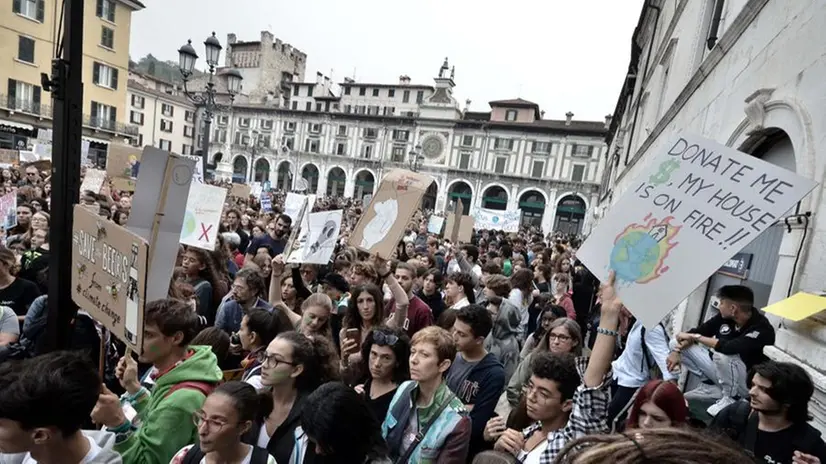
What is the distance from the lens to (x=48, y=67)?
97.7 feet

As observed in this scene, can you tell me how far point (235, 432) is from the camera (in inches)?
78.8

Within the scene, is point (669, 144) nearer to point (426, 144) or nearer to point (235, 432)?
point (235, 432)

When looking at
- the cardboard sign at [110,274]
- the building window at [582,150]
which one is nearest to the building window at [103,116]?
the cardboard sign at [110,274]

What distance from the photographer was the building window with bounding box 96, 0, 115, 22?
100 feet

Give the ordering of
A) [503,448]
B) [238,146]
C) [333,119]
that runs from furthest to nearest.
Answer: [238,146] < [333,119] < [503,448]

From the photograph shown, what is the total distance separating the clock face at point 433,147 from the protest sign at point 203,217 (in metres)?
47.3

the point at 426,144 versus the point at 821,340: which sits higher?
the point at 426,144

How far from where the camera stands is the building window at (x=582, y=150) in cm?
4659

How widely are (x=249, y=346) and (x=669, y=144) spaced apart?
119 inches

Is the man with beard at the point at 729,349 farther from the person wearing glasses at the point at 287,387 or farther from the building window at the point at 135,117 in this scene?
the building window at the point at 135,117

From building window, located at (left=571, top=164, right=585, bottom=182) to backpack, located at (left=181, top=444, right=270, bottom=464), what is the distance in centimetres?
4958

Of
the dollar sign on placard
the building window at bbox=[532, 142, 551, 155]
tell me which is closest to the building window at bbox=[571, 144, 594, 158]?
the building window at bbox=[532, 142, 551, 155]

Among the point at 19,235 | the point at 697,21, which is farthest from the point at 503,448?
the point at 697,21

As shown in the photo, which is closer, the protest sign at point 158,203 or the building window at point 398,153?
the protest sign at point 158,203
